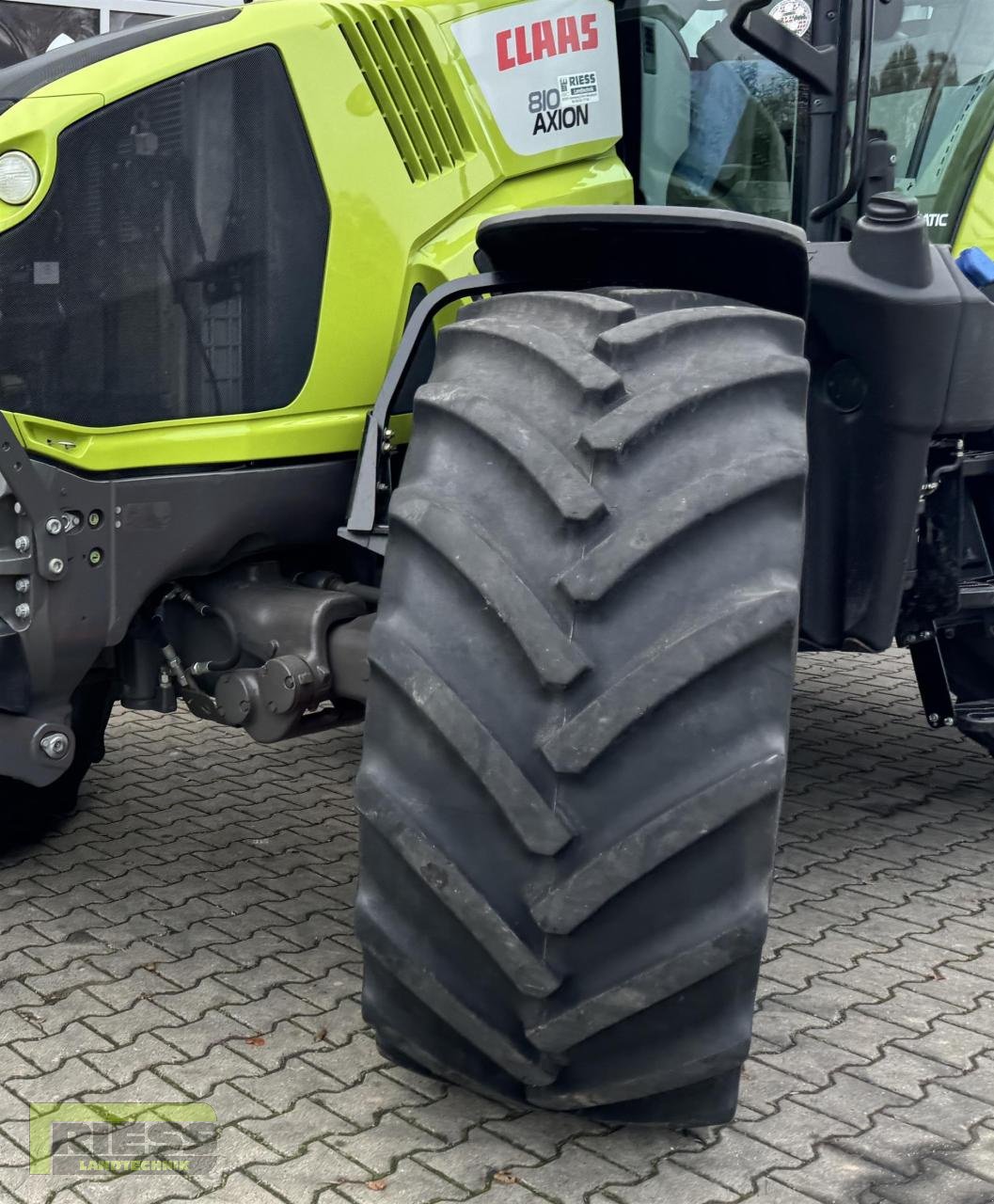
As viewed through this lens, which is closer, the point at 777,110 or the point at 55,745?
the point at 55,745

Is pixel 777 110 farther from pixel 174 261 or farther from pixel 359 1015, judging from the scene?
pixel 359 1015

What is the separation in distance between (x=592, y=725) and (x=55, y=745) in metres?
1.17

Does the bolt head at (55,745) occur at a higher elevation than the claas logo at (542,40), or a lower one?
lower

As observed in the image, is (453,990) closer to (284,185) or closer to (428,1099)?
(428,1099)

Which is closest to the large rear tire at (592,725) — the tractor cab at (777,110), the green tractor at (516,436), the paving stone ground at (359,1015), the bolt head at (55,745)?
the green tractor at (516,436)

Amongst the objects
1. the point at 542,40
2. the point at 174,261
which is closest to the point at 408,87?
the point at 542,40

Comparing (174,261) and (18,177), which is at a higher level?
(18,177)

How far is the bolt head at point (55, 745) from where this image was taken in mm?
2793

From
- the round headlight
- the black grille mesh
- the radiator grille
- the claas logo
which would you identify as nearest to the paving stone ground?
the black grille mesh

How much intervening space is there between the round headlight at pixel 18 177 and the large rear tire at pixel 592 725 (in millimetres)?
887

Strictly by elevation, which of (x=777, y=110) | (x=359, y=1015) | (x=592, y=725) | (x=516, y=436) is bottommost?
(x=359, y=1015)

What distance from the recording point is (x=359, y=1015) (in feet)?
9.62

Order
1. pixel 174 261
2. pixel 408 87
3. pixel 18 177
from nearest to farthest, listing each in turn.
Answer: pixel 18 177
pixel 174 261
pixel 408 87

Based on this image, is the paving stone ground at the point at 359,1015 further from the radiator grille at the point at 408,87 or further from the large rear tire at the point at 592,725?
the radiator grille at the point at 408,87
